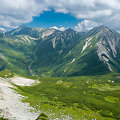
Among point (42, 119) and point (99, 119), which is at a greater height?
point (42, 119)

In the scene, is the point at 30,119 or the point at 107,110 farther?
the point at 107,110

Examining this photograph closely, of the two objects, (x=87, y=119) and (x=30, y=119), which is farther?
(x=87, y=119)

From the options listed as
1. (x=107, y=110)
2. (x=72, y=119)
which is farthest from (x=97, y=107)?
(x=72, y=119)

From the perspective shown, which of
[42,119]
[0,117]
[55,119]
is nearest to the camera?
[0,117]

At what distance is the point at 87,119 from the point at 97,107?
23.1 m

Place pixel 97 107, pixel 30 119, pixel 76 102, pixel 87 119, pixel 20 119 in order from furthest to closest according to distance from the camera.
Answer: pixel 76 102 → pixel 97 107 → pixel 87 119 → pixel 30 119 → pixel 20 119

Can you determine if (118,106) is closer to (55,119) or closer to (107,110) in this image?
(107,110)

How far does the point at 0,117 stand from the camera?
38125 millimetres

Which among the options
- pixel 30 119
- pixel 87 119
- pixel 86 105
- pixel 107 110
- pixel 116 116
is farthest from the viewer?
pixel 86 105

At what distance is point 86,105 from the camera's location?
8044cm

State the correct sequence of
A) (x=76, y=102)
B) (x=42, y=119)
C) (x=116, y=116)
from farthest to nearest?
1. (x=76, y=102)
2. (x=116, y=116)
3. (x=42, y=119)

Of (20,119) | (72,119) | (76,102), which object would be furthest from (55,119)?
(76,102)

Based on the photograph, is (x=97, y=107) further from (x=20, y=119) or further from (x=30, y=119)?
(x=20, y=119)

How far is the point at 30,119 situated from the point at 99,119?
3459 cm
